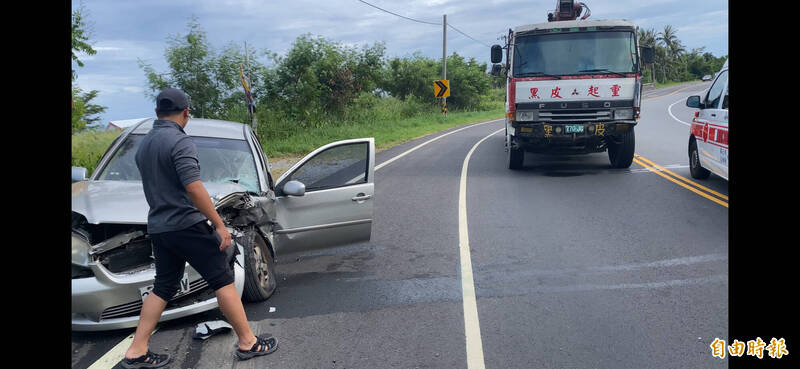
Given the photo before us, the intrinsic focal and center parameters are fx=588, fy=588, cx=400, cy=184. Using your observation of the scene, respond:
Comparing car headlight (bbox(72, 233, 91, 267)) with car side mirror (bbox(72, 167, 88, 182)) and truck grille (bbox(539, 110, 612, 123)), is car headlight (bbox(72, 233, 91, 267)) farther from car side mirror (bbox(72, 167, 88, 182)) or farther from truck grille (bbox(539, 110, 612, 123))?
truck grille (bbox(539, 110, 612, 123))

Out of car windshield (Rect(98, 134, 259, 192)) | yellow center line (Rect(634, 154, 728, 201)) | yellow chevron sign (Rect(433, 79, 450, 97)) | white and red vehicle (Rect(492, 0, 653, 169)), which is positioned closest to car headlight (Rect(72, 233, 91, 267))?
car windshield (Rect(98, 134, 259, 192))

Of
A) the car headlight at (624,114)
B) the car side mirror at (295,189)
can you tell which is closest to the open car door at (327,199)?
the car side mirror at (295,189)

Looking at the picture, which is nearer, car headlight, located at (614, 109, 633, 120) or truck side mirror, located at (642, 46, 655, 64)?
Answer: car headlight, located at (614, 109, 633, 120)

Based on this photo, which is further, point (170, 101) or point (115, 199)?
point (115, 199)

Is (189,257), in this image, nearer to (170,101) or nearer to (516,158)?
(170,101)

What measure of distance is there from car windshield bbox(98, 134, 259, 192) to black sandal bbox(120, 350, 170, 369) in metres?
1.88

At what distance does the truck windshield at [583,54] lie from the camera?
11039 millimetres

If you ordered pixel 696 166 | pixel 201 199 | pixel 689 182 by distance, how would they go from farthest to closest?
pixel 696 166 < pixel 689 182 < pixel 201 199

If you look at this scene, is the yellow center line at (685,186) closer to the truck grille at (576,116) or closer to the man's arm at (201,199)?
the truck grille at (576,116)

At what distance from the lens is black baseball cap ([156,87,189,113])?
3.57 m

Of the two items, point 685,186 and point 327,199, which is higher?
point 327,199

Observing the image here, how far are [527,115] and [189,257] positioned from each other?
8566 millimetres

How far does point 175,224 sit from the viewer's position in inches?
140

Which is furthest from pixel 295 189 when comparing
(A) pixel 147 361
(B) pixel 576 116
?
(B) pixel 576 116
